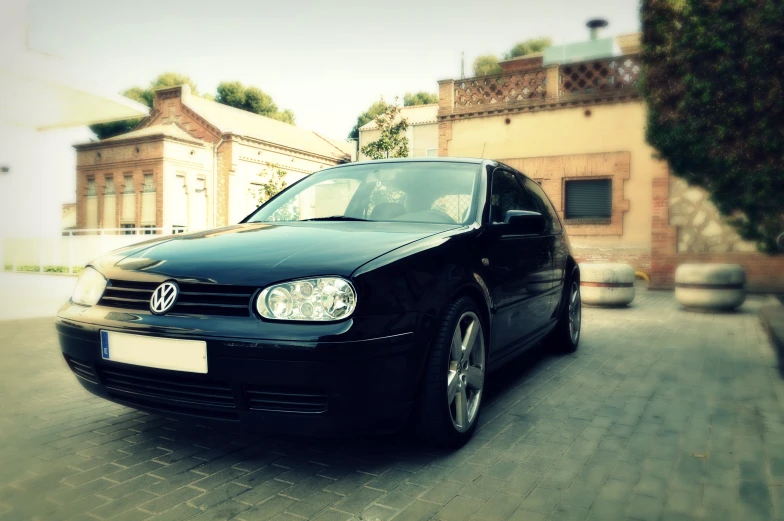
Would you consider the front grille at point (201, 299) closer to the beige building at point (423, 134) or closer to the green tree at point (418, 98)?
the beige building at point (423, 134)

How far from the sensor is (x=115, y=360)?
2.91m

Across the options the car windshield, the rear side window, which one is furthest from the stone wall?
the car windshield

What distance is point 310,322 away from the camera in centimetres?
259

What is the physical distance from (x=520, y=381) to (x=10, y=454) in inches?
134

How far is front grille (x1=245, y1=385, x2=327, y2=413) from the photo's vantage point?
2.61m

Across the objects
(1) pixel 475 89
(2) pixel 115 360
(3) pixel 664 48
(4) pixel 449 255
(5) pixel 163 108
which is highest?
(5) pixel 163 108

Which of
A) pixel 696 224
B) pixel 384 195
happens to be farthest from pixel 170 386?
pixel 696 224

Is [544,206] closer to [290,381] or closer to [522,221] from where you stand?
[522,221]

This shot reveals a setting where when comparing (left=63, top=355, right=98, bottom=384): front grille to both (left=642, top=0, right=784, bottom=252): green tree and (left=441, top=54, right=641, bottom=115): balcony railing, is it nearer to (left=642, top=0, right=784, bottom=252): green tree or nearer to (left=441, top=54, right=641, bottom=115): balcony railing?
(left=642, top=0, right=784, bottom=252): green tree

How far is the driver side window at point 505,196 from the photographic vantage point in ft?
13.5

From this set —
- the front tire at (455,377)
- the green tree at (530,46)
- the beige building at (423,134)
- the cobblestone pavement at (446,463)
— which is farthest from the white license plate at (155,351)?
the green tree at (530,46)

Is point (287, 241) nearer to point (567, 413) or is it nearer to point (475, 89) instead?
point (567, 413)

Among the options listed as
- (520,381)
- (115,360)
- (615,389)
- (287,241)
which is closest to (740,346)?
(615,389)

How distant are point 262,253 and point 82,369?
3.68 ft
